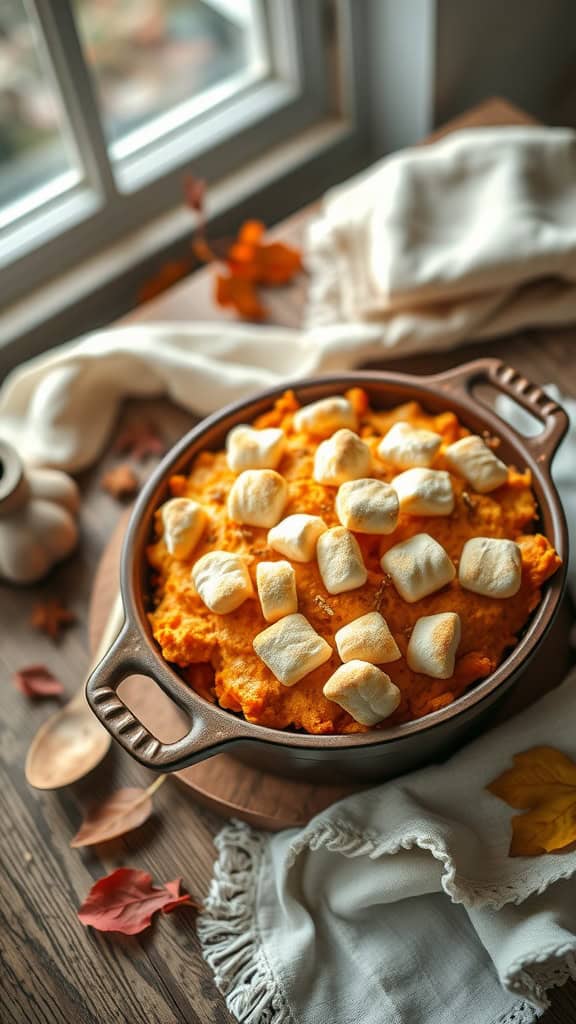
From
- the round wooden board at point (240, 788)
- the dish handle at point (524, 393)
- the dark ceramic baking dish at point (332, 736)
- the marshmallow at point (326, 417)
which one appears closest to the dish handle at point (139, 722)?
the dark ceramic baking dish at point (332, 736)

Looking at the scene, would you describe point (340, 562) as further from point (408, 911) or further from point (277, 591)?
point (408, 911)

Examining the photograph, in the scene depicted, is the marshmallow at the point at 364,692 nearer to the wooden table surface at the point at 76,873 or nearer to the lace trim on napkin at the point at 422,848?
the lace trim on napkin at the point at 422,848

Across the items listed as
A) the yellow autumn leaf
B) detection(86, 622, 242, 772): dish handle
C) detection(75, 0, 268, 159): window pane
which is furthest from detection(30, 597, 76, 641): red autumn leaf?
detection(75, 0, 268, 159): window pane

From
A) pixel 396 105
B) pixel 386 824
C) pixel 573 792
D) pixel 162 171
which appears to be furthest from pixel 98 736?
pixel 396 105

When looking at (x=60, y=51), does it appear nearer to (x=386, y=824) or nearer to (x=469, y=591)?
(x=469, y=591)

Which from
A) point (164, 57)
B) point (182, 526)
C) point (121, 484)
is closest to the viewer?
point (182, 526)

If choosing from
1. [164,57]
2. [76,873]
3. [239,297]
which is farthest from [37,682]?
[164,57]
